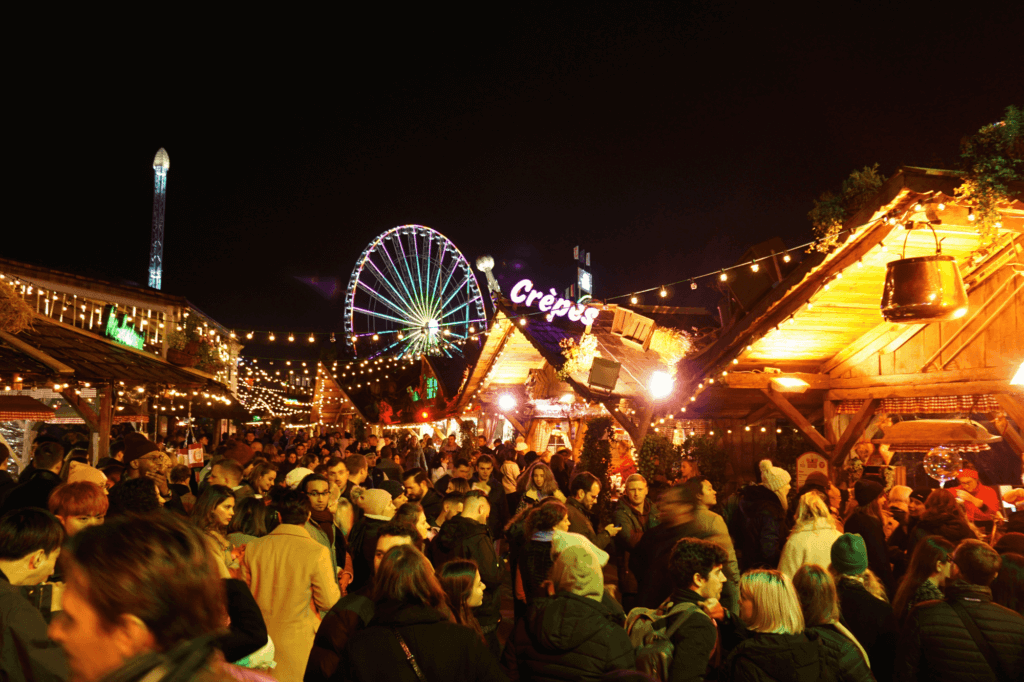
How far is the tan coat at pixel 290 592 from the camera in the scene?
12.5 feet

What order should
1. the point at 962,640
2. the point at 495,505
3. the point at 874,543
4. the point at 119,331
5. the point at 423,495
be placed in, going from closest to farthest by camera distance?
1. the point at 962,640
2. the point at 874,543
3. the point at 423,495
4. the point at 495,505
5. the point at 119,331

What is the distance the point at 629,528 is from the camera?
5992 mm

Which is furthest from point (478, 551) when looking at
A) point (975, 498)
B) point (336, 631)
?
point (975, 498)

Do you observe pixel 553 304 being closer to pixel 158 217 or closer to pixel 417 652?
pixel 417 652

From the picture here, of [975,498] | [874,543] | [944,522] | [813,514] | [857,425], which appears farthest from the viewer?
[857,425]

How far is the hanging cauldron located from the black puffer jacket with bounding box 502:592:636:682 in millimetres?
4372

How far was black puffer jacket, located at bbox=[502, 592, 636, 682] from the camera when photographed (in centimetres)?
291

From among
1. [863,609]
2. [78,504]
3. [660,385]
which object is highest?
[660,385]

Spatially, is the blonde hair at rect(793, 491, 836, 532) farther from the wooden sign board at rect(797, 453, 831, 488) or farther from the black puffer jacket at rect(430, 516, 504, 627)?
the wooden sign board at rect(797, 453, 831, 488)

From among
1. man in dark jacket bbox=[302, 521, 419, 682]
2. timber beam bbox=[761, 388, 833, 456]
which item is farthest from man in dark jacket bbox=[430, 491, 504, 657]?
timber beam bbox=[761, 388, 833, 456]

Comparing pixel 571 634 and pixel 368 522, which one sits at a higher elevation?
pixel 368 522

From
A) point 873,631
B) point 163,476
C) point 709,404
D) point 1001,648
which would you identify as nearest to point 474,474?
point 163,476

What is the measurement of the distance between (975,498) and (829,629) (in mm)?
5380

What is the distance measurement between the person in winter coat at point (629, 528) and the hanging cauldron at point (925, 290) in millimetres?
2595
